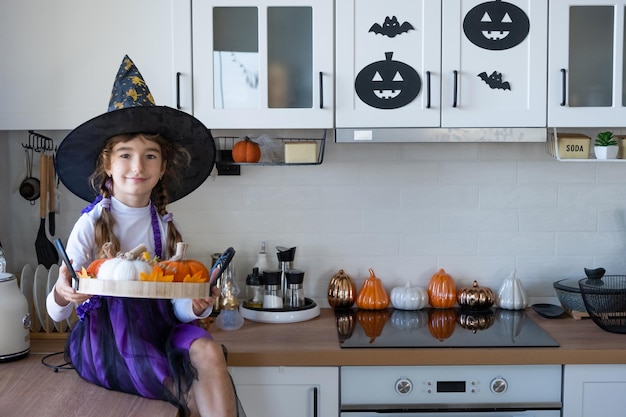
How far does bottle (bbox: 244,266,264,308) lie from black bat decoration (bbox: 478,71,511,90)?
1.06 m

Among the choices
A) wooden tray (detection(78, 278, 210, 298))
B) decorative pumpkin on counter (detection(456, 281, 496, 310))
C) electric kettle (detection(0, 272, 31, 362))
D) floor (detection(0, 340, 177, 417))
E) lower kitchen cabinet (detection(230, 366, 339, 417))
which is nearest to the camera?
wooden tray (detection(78, 278, 210, 298))

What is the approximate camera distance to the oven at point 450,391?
2426 mm

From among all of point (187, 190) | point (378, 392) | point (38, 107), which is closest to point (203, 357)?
point (187, 190)

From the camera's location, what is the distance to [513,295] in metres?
2.88

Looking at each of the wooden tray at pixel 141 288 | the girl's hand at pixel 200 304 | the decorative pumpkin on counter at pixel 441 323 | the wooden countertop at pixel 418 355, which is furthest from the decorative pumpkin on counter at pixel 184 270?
the decorative pumpkin on counter at pixel 441 323

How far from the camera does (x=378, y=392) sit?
2.43 metres

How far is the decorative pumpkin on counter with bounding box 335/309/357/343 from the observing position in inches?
101

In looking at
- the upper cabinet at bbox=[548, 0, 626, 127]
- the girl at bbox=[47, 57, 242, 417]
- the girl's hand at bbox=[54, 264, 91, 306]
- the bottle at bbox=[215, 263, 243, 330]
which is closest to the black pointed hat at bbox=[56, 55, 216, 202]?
the girl at bbox=[47, 57, 242, 417]

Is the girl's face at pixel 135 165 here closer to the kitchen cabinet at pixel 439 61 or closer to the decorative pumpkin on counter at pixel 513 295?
the kitchen cabinet at pixel 439 61

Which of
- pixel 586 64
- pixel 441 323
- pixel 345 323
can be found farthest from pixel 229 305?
pixel 586 64

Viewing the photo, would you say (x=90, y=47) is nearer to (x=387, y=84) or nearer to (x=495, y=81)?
(x=387, y=84)

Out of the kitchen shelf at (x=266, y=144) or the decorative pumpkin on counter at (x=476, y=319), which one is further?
the kitchen shelf at (x=266, y=144)

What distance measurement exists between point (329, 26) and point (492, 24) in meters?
0.55

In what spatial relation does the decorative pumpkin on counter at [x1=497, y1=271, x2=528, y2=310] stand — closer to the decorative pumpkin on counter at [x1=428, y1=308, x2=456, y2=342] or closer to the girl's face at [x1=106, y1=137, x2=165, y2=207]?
the decorative pumpkin on counter at [x1=428, y1=308, x2=456, y2=342]
